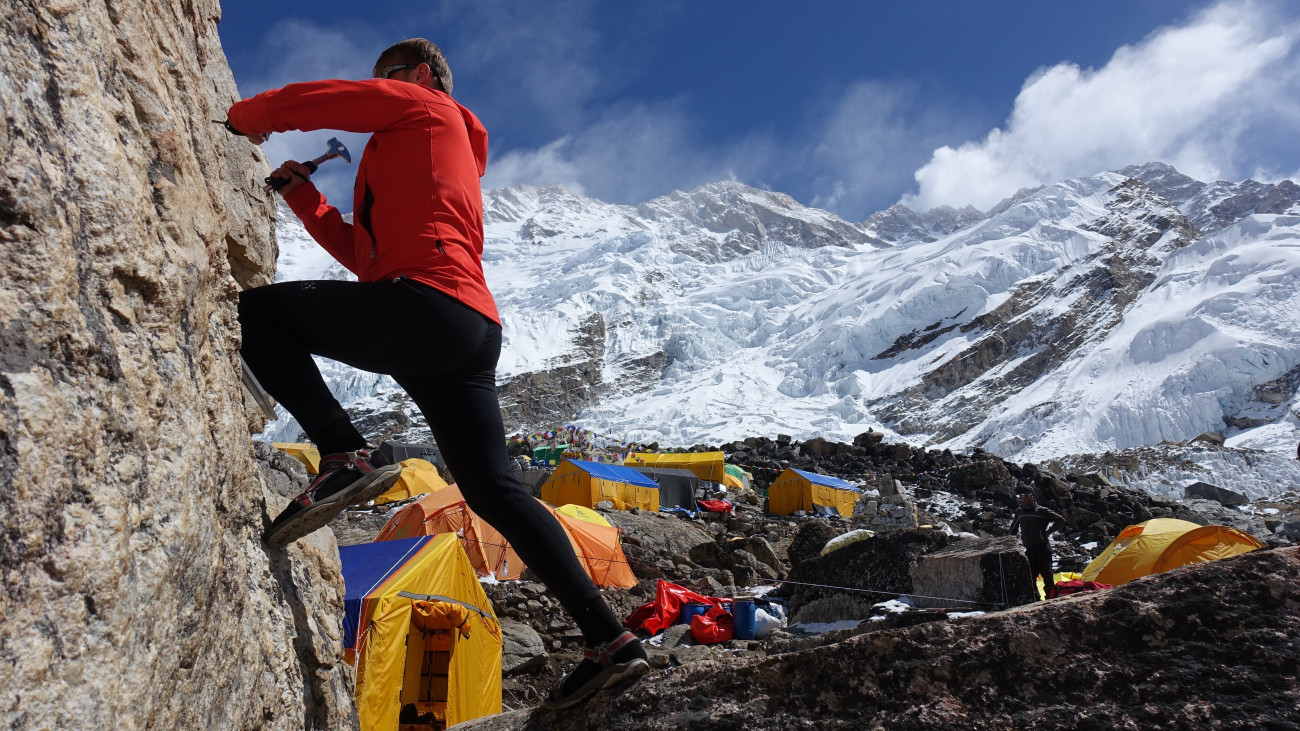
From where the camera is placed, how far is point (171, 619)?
112cm

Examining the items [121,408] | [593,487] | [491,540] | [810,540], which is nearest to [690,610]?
[810,540]

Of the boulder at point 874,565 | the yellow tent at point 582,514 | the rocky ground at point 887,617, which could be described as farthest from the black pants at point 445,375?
the yellow tent at point 582,514

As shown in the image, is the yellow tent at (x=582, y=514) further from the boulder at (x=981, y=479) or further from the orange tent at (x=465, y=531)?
the boulder at (x=981, y=479)

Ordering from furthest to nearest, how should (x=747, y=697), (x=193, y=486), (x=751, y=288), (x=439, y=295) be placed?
1. (x=751, y=288)
2. (x=439, y=295)
3. (x=747, y=697)
4. (x=193, y=486)

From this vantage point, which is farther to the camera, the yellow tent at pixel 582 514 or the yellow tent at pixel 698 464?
the yellow tent at pixel 698 464

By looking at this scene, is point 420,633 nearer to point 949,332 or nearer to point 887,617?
point 887,617

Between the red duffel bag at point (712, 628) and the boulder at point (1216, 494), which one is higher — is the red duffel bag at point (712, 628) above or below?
below

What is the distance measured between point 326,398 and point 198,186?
1.83ft

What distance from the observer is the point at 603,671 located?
5.16 ft

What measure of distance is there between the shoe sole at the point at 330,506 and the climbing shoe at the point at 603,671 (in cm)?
60

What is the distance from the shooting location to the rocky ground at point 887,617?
121 centimetres

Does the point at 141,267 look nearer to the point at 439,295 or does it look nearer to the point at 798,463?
the point at 439,295

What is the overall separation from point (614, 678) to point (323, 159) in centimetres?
152

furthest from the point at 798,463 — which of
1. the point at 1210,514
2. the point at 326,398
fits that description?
the point at 326,398
